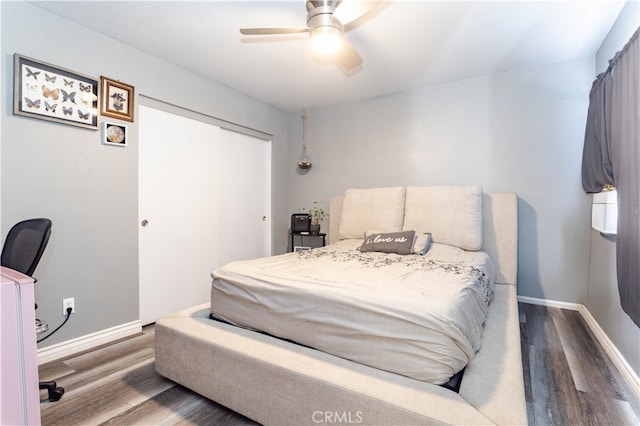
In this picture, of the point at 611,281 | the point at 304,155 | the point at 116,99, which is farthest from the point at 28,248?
the point at 611,281

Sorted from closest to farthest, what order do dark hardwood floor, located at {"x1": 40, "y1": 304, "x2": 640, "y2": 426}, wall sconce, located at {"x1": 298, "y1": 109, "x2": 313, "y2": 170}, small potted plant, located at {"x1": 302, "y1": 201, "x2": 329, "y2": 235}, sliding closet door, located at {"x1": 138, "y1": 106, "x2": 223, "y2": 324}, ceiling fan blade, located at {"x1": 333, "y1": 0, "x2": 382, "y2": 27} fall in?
1. dark hardwood floor, located at {"x1": 40, "y1": 304, "x2": 640, "y2": 426}
2. ceiling fan blade, located at {"x1": 333, "y1": 0, "x2": 382, "y2": 27}
3. sliding closet door, located at {"x1": 138, "y1": 106, "x2": 223, "y2": 324}
4. small potted plant, located at {"x1": 302, "y1": 201, "x2": 329, "y2": 235}
5. wall sconce, located at {"x1": 298, "y1": 109, "x2": 313, "y2": 170}

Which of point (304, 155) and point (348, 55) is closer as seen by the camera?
point (348, 55)

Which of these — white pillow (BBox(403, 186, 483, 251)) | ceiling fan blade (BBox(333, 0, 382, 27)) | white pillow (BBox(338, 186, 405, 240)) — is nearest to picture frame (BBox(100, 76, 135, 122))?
ceiling fan blade (BBox(333, 0, 382, 27))

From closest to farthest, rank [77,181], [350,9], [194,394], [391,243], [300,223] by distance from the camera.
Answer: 1. [194,394]
2. [350,9]
3. [77,181]
4. [391,243]
5. [300,223]

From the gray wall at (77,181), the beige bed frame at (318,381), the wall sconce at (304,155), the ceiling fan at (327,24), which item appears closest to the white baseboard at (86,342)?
the gray wall at (77,181)

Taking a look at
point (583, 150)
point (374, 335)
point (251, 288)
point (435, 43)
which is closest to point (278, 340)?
point (251, 288)

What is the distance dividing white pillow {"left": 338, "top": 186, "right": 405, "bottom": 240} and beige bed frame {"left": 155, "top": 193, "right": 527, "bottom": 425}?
1.37 metres

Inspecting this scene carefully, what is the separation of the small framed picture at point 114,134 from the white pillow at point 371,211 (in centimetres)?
219

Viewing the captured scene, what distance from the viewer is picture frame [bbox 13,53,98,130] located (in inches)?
77.1

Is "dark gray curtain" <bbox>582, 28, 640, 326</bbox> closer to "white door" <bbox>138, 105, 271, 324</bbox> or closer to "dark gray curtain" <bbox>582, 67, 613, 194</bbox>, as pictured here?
"dark gray curtain" <bbox>582, 67, 613, 194</bbox>

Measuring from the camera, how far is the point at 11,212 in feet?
6.34

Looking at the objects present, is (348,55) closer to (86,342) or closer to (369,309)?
(369,309)

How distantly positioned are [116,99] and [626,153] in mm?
3429

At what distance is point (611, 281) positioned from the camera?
2.15m
